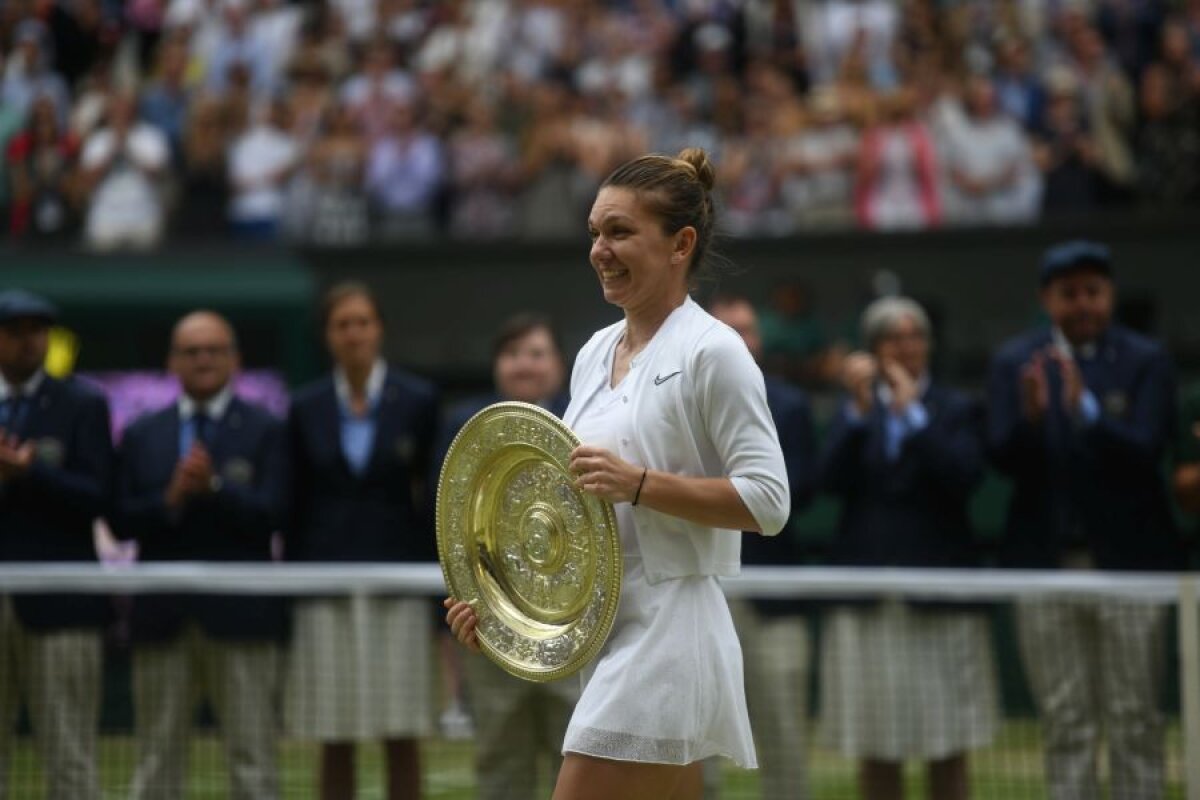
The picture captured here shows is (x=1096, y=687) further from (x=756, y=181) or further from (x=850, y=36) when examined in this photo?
(x=850, y=36)

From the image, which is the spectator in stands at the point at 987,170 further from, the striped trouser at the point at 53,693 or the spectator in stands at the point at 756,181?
the striped trouser at the point at 53,693

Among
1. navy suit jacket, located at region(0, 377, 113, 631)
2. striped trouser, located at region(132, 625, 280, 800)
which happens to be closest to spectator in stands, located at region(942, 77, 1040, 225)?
navy suit jacket, located at region(0, 377, 113, 631)

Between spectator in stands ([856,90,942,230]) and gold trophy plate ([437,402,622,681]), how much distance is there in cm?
778

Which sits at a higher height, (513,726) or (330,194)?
(330,194)

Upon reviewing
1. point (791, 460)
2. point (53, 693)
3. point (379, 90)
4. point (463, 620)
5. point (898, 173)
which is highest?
point (379, 90)

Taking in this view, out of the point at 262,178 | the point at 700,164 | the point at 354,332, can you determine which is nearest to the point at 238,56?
the point at 262,178

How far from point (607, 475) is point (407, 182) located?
947 centimetres

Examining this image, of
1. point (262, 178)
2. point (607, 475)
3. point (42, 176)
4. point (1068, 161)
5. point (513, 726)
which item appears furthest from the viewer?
point (42, 176)

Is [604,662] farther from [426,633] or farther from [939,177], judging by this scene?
[939,177]

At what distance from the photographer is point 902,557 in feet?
24.1

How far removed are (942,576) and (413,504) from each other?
88.9 inches

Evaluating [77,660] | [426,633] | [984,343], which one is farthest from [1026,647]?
[984,343]

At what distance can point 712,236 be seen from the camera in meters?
4.60

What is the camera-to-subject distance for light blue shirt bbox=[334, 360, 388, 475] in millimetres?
7535
